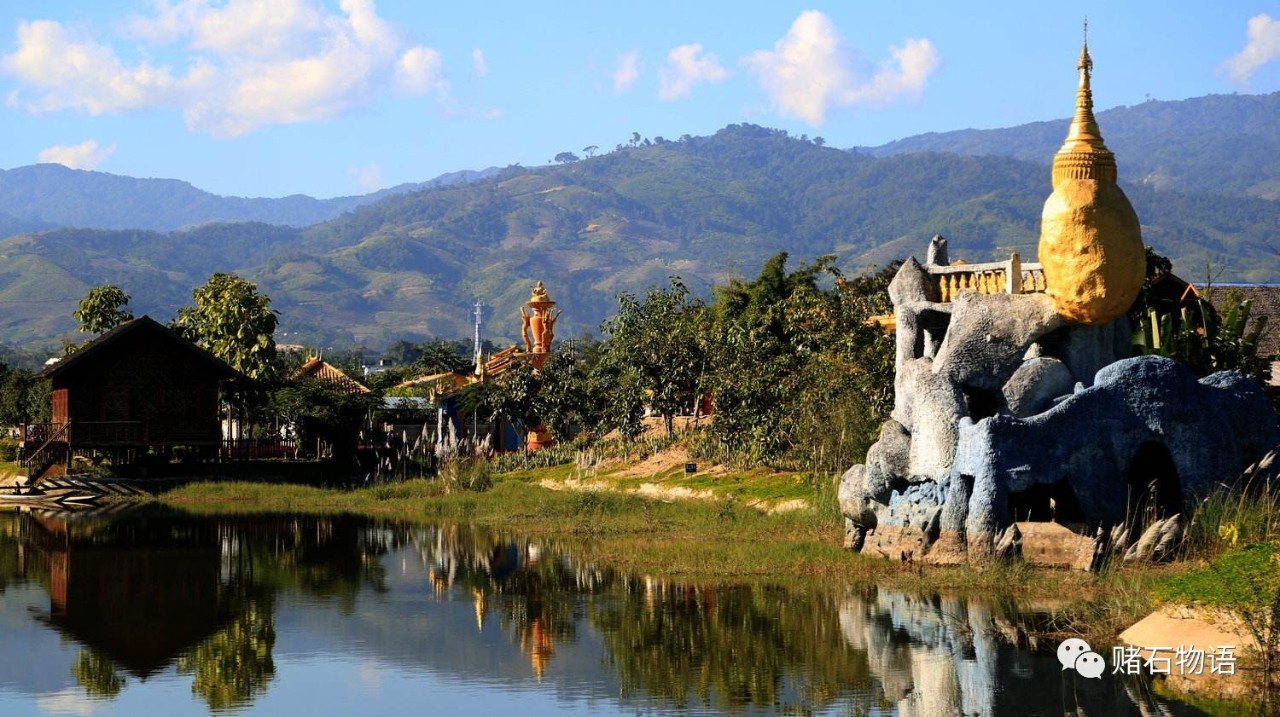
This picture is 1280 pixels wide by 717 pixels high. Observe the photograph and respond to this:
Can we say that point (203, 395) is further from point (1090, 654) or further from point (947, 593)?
point (1090, 654)

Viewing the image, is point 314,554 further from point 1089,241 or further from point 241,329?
point 241,329

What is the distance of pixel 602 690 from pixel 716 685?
3.67 feet

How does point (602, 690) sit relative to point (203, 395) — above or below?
below

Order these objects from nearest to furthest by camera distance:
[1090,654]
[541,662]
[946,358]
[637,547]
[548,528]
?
[1090,654] → [541,662] → [946,358] → [637,547] → [548,528]

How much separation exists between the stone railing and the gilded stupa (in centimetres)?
55

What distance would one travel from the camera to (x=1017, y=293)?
2295 cm

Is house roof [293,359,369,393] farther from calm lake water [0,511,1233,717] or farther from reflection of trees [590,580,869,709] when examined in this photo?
reflection of trees [590,580,869,709]

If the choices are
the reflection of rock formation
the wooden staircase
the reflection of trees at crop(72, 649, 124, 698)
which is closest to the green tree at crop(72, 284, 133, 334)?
the wooden staircase

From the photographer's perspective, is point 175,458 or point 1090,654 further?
point 175,458

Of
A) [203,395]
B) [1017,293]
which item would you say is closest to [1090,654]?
[1017,293]

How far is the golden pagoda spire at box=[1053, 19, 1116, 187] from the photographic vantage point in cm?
2205

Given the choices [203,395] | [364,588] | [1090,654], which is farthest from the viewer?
[203,395]

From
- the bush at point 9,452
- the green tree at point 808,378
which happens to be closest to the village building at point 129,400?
the bush at point 9,452

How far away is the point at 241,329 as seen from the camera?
53344 mm
